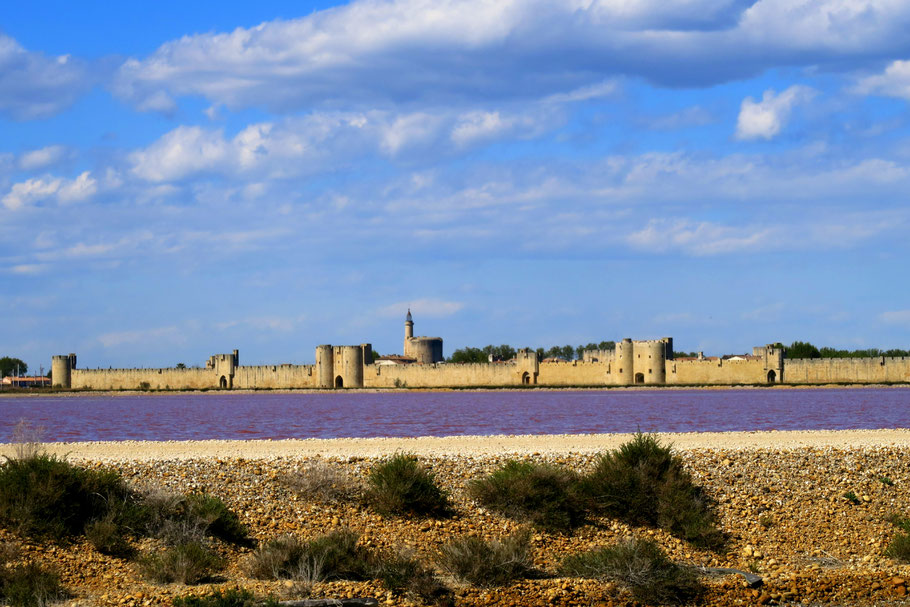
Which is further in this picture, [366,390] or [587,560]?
[366,390]

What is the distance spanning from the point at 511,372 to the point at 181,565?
49.5 m

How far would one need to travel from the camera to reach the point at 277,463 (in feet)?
31.0

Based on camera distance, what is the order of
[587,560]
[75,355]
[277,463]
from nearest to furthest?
[587,560], [277,463], [75,355]

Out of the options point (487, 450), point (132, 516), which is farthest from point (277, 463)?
point (487, 450)

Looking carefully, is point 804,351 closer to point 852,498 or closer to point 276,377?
point 276,377

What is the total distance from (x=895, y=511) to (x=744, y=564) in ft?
5.65

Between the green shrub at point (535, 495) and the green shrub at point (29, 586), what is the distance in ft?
10.6

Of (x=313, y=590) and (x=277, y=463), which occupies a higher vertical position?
(x=277, y=463)

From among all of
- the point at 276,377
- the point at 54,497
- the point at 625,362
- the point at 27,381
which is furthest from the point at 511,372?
the point at 54,497

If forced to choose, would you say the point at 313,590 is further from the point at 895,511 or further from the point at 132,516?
the point at 895,511

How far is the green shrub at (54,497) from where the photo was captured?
7574 millimetres

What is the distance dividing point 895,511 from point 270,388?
170 feet

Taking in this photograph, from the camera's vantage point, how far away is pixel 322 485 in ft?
27.9

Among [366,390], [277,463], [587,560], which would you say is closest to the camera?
[587,560]
